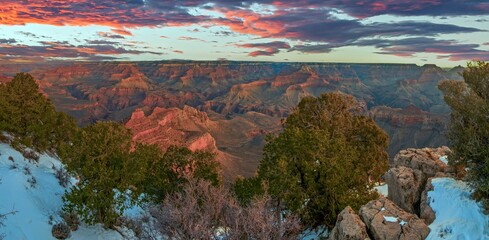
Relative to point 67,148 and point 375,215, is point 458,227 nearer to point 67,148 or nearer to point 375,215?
point 375,215

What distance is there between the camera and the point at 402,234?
Result: 74.2 feet

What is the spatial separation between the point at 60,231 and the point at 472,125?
111ft

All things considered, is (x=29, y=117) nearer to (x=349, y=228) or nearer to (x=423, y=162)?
(x=349, y=228)

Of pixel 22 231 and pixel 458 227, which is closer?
pixel 458 227

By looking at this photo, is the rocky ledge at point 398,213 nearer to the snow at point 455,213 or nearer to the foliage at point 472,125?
the snow at point 455,213

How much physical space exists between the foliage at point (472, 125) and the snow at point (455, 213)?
0.94 meters

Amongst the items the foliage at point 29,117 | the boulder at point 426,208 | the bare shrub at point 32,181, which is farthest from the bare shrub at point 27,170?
the boulder at point 426,208

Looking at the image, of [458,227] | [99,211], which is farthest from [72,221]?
[458,227]

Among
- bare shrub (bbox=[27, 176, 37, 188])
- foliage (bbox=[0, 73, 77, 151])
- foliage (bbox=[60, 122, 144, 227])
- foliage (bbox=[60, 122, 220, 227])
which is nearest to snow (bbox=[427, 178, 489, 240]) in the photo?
foliage (bbox=[60, 122, 220, 227])

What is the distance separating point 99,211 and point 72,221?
7.69 feet

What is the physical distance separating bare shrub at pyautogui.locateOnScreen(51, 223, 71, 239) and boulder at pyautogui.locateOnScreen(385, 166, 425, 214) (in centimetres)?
2726

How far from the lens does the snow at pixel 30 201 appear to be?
1101 inches

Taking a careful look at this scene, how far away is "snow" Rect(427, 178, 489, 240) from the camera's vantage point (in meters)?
23.4

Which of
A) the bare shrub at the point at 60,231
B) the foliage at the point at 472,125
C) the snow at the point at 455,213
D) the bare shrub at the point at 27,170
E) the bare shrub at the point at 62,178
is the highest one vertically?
the foliage at the point at 472,125
